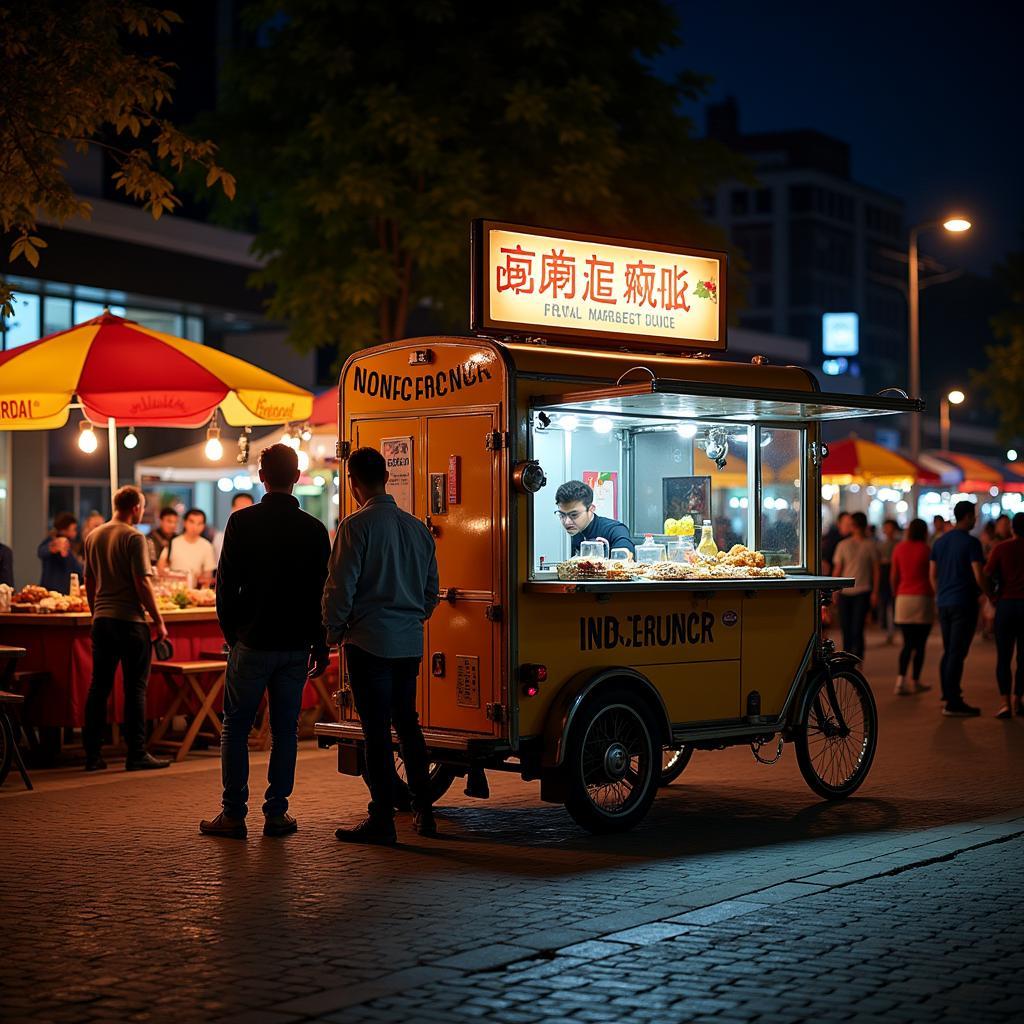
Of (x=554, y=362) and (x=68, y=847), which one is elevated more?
(x=554, y=362)

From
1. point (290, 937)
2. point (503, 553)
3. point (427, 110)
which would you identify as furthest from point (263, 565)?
point (427, 110)

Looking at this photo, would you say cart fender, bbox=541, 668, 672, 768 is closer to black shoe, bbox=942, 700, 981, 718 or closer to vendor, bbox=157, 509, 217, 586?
black shoe, bbox=942, 700, 981, 718

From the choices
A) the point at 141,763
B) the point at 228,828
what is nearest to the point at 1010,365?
the point at 141,763

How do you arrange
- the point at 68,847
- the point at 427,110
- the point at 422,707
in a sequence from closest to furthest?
1. the point at 68,847
2. the point at 422,707
3. the point at 427,110

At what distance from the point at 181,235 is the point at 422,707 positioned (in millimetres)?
21765

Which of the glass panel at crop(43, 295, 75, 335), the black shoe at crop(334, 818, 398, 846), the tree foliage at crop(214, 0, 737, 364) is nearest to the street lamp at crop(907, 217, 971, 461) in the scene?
the tree foliage at crop(214, 0, 737, 364)

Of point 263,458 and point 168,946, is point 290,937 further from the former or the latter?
point 263,458

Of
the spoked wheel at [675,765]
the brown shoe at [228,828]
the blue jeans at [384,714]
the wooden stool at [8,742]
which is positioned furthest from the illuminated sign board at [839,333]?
the brown shoe at [228,828]

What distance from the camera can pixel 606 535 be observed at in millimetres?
10359

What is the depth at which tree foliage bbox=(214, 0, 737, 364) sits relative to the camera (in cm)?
2044

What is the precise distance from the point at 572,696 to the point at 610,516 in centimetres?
218

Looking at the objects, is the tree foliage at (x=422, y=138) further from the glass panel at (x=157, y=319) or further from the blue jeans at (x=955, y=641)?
the glass panel at (x=157, y=319)

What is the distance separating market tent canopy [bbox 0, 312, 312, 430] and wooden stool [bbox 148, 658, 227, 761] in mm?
2217

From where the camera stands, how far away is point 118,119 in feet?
38.8
